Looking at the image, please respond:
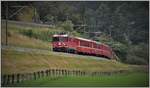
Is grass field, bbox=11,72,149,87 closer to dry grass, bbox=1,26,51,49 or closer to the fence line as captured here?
the fence line

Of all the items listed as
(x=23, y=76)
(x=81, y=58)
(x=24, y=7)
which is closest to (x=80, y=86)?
(x=81, y=58)

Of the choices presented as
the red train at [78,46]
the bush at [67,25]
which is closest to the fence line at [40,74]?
the red train at [78,46]

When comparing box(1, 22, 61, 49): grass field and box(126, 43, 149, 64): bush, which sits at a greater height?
box(1, 22, 61, 49): grass field

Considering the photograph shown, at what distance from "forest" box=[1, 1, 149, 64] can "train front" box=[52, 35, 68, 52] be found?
107 mm

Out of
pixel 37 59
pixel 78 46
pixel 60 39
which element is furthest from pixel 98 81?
pixel 37 59

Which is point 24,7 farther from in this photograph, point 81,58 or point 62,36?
point 81,58

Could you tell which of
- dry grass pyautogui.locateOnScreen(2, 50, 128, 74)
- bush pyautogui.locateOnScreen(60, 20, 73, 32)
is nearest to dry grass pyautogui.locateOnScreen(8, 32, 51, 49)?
dry grass pyautogui.locateOnScreen(2, 50, 128, 74)

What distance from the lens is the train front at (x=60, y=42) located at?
607 centimetres

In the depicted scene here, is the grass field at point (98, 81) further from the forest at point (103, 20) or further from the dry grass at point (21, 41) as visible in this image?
the dry grass at point (21, 41)

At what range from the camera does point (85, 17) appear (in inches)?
241

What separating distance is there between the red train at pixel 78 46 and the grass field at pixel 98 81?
354mm

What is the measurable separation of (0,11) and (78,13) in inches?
41.0

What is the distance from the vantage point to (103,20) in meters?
6.16

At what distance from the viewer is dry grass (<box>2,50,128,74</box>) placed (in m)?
5.93
